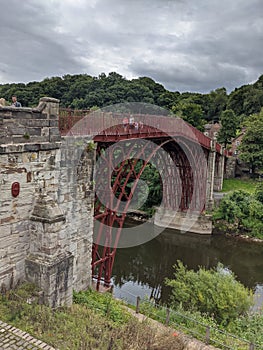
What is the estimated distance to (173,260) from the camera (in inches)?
838

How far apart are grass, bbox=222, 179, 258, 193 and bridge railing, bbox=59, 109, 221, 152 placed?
16.7m

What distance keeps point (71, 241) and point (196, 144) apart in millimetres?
16236

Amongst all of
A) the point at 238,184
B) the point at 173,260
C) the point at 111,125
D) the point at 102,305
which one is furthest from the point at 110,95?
the point at 102,305

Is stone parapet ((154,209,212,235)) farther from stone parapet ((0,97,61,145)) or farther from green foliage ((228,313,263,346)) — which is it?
stone parapet ((0,97,61,145))

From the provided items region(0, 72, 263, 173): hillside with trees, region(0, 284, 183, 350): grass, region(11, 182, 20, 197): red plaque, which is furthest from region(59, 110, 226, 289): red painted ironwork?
region(0, 72, 263, 173): hillside with trees

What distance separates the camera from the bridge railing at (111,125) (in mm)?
9297

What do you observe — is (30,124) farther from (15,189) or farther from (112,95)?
(112,95)

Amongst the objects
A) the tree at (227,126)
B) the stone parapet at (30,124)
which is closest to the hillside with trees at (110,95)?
the tree at (227,126)

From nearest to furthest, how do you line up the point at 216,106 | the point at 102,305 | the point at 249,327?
the point at 102,305 → the point at 249,327 → the point at 216,106

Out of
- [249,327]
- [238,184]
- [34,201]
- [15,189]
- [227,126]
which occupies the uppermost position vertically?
[227,126]

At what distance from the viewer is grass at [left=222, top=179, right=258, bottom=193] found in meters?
32.8

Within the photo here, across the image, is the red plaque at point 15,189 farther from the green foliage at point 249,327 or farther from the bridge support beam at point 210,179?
the bridge support beam at point 210,179

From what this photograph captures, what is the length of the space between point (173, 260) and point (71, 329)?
15217mm

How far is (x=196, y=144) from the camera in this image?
24.2 metres
